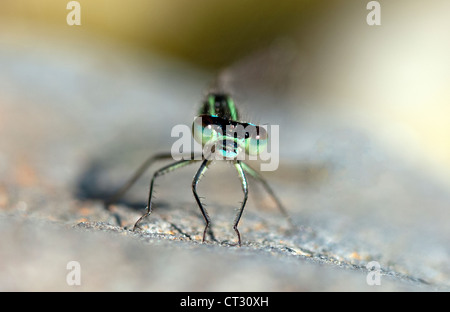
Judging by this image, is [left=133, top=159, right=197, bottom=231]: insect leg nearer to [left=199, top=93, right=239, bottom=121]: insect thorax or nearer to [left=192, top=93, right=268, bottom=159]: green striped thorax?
[left=192, top=93, right=268, bottom=159]: green striped thorax

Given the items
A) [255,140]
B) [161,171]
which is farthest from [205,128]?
[161,171]

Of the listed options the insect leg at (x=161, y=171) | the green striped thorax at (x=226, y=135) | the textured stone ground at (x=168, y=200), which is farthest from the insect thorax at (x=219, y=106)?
the textured stone ground at (x=168, y=200)

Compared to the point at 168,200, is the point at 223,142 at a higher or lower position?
higher

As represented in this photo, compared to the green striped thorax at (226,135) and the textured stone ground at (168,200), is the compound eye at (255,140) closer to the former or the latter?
the green striped thorax at (226,135)

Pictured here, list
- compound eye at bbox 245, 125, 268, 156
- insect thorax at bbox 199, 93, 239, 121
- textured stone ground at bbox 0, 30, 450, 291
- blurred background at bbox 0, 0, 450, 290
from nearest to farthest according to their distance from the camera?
textured stone ground at bbox 0, 30, 450, 291
compound eye at bbox 245, 125, 268, 156
insect thorax at bbox 199, 93, 239, 121
blurred background at bbox 0, 0, 450, 290

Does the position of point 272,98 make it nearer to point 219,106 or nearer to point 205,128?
point 219,106

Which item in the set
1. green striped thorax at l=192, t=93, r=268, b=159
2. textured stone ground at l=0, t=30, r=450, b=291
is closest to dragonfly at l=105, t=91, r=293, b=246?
green striped thorax at l=192, t=93, r=268, b=159
